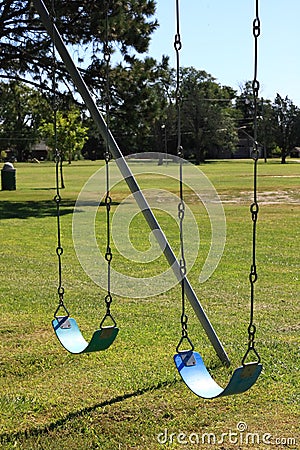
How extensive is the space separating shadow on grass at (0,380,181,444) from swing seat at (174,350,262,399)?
646 millimetres

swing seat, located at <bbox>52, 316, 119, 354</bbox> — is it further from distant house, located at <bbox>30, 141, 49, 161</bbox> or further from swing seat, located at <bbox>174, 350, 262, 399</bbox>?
distant house, located at <bbox>30, 141, 49, 161</bbox>

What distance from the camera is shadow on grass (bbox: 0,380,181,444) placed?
3.80 meters

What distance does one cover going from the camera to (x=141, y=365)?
4.96 m

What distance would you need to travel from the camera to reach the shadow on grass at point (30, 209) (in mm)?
16719

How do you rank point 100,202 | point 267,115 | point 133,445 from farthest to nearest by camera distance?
point 267,115 < point 100,202 < point 133,445

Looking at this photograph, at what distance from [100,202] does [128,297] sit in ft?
44.3

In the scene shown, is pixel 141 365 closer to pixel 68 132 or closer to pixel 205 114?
pixel 68 132

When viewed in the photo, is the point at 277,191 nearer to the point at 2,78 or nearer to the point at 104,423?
the point at 2,78

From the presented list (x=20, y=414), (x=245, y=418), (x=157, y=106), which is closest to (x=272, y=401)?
(x=245, y=418)

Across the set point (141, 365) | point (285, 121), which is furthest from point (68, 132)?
point (285, 121)

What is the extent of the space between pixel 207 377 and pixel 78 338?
0.98m

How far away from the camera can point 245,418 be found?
402 cm

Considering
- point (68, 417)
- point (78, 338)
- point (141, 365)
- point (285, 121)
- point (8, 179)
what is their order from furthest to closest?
point (285, 121) < point (8, 179) < point (141, 365) < point (78, 338) < point (68, 417)

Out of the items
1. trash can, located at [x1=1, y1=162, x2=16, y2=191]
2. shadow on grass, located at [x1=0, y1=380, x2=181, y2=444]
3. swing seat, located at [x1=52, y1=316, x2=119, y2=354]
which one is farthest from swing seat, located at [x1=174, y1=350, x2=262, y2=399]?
trash can, located at [x1=1, y1=162, x2=16, y2=191]
